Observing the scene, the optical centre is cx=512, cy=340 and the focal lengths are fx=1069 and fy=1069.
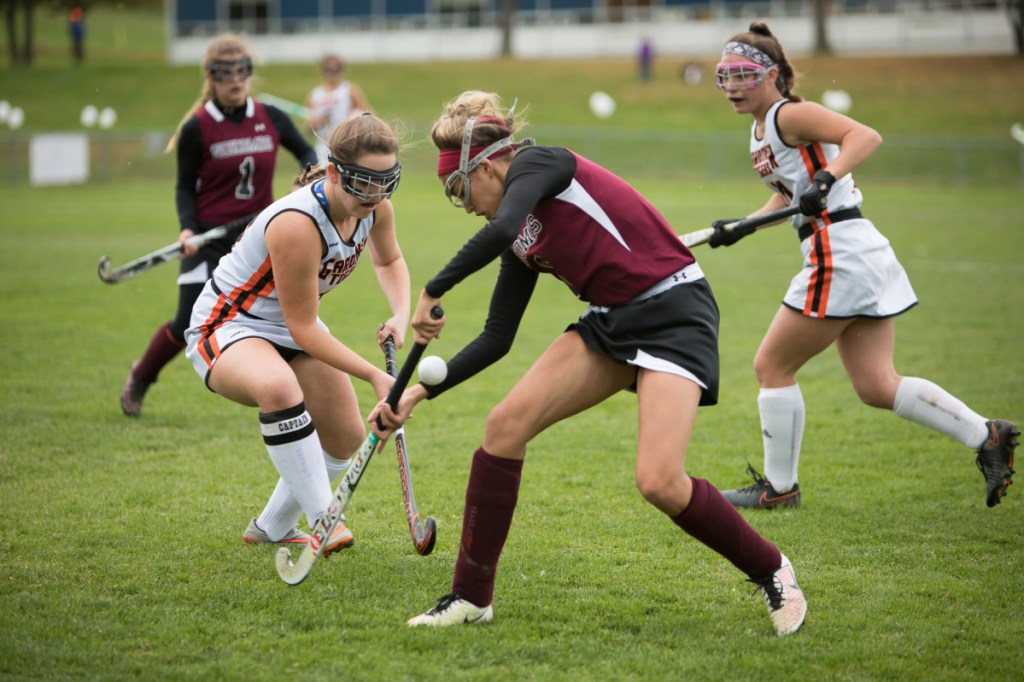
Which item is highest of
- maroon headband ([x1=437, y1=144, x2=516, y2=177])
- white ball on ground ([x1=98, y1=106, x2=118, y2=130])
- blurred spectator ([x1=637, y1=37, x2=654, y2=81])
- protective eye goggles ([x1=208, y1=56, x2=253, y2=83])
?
blurred spectator ([x1=637, y1=37, x2=654, y2=81])

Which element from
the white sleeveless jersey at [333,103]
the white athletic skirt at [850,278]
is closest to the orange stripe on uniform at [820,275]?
the white athletic skirt at [850,278]

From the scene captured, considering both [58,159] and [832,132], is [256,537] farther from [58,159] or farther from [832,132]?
[58,159]

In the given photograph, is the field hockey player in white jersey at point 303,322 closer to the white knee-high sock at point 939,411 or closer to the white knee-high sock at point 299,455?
the white knee-high sock at point 299,455

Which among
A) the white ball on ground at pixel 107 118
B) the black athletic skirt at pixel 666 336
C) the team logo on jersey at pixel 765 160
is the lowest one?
the white ball on ground at pixel 107 118

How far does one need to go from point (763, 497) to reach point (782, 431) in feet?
1.05

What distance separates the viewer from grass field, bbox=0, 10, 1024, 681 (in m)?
3.34

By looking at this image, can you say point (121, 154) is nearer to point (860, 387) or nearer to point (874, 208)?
point (874, 208)

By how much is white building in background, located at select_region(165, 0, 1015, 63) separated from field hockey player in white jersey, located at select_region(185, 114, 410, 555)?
3767 cm

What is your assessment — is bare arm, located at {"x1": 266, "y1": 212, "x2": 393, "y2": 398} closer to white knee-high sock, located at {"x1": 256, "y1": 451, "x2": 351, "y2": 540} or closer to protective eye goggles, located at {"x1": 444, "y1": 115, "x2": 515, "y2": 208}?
protective eye goggles, located at {"x1": 444, "y1": 115, "x2": 515, "y2": 208}

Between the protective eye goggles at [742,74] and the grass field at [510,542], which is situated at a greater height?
the protective eye goggles at [742,74]

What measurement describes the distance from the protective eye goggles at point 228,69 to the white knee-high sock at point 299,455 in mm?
2994

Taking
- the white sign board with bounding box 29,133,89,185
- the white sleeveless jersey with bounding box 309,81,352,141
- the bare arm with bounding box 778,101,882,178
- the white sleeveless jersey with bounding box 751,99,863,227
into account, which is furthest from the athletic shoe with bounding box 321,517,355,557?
the white sign board with bounding box 29,133,89,185

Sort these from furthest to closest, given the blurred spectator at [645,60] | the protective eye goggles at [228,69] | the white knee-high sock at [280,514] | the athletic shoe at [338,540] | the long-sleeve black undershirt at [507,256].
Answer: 1. the blurred spectator at [645,60]
2. the protective eye goggles at [228,69]
3. the white knee-high sock at [280,514]
4. the athletic shoe at [338,540]
5. the long-sleeve black undershirt at [507,256]

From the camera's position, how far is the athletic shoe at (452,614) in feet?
11.5
